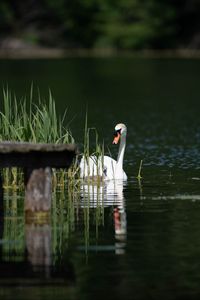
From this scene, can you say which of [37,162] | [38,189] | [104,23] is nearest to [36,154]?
[37,162]

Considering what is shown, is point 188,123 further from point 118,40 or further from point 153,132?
point 118,40

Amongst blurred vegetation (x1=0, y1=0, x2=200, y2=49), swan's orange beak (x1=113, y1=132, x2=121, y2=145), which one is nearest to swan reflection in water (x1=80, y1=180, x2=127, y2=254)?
swan's orange beak (x1=113, y1=132, x2=121, y2=145)

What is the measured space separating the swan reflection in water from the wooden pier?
0.79m

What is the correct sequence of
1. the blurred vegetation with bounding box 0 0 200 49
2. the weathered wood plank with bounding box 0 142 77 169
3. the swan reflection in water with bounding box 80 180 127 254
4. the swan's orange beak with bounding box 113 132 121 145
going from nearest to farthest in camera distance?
the swan reflection in water with bounding box 80 180 127 254 < the weathered wood plank with bounding box 0 142 77 169 < the swan's orange beak with bounding box 113 132 121 145 < the blurred vegetation with bounding box 0 0 200 49

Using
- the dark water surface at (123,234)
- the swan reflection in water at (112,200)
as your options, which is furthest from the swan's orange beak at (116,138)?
the swan reflection in water at (112,200)

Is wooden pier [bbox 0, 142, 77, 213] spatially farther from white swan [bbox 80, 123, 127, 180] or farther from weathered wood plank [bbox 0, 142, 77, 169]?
white swan [bbox 80, 123, 127, 180]

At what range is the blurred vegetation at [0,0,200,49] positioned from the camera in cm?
8069

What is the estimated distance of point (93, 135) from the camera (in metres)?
27.0

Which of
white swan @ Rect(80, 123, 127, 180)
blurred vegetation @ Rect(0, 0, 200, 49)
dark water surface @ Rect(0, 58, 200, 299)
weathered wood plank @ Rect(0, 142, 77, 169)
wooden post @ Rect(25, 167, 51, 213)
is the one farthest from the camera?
blurred vegetation @ Rect(0, 0, 200, 49)

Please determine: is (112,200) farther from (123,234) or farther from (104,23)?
(104,23)

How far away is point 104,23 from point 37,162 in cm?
6937

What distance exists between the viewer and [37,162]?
46.9 ft

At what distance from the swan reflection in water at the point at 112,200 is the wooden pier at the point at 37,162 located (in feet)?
2.60

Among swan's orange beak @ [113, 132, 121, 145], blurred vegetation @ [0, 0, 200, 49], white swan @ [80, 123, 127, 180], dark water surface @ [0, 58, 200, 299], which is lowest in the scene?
dark water surface @ [0, 58, 200, 299]
